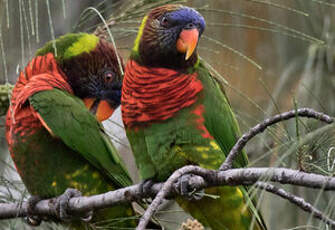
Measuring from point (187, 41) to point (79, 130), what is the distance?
515 mm

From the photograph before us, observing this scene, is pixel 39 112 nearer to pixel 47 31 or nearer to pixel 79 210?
pixel 79 210

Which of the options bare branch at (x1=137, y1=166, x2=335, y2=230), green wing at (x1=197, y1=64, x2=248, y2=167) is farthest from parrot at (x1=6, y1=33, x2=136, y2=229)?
bare branch at (x1=137, y1=166, x2=335, y2=230)

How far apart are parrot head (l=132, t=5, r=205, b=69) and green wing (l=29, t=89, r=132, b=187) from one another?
319 mm

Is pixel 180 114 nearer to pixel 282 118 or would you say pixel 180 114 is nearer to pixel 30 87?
pixel 30 87

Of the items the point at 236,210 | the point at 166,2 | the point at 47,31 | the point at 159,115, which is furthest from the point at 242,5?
the point at 47,31

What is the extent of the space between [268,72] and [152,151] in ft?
4.86

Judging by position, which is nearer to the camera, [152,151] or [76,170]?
[152,151]

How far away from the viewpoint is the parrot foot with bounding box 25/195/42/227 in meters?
1.92

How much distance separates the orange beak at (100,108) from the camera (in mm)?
2205

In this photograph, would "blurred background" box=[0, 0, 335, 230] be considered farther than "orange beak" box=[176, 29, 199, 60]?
Answer: Yes

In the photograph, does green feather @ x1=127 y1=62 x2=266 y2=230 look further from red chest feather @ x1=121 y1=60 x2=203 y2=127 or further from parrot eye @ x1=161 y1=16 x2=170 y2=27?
parrot eye @ x1=161 y1=16 x2=170 y2=27

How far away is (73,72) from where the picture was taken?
222 centimetres

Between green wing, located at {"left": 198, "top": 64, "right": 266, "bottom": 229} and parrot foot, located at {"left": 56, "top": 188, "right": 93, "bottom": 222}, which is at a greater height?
green wing, located at {"left": 198, "top": 64, "right": 266, "bottom": 229}

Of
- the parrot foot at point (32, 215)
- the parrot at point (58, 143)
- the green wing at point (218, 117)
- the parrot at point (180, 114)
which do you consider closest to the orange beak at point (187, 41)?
the parrot at point (180, 114)
